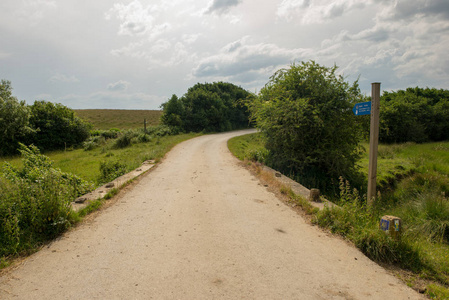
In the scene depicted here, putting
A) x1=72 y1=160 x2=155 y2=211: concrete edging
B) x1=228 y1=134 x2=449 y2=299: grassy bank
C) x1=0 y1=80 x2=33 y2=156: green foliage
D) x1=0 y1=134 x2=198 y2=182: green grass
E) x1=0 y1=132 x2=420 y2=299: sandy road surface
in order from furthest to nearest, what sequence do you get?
x1=0 y1=80 x2=33 y2=156: green foliage
x1=0 y1=134 x2=198 y2=182: green grass
x1=72 y1=160 x2=155 y2=211: concrete edging
x1=228 y1=134 x2=449 y2=299: grassy bank
x1=0 y1=132 x2=420 y2=299: sandy road surface

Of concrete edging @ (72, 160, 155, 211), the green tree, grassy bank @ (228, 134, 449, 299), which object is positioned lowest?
grassy bank @ (228, 134, 449, 299)

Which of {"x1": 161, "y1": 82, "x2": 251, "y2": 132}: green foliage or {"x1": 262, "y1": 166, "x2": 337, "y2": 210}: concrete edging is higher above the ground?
{"x1": 161, "y1": 82, "x2": 251, "y2": 132}: green foliage

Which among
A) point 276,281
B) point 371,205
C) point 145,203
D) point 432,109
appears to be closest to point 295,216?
point 371,205

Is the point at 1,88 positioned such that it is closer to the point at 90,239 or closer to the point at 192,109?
the point at 192,109

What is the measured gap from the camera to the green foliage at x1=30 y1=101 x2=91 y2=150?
27422 millimetres

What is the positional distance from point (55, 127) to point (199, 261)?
99.9ft

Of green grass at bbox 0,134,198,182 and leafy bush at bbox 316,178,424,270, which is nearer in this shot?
leafy bush at bbox 316,178,424,270

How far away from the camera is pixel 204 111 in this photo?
43.4 meters

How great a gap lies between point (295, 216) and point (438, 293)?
119 inches

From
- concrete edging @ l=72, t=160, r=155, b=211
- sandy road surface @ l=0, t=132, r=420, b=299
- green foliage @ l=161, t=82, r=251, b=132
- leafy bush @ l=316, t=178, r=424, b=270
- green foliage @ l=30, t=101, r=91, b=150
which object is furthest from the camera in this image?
green foliage @ l=161, t=82, r=251, b=132

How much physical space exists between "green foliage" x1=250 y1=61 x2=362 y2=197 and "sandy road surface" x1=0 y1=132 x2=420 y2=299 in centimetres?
575

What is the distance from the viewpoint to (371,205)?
5.69 metres

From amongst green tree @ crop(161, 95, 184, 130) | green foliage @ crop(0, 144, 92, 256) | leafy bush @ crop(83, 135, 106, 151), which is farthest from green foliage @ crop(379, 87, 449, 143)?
leafy bush @ crop(83, 135, 106, 151)

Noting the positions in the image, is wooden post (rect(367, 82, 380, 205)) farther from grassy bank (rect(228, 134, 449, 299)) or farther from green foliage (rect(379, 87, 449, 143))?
green foliage (rect(379, 87, 449, 143))
